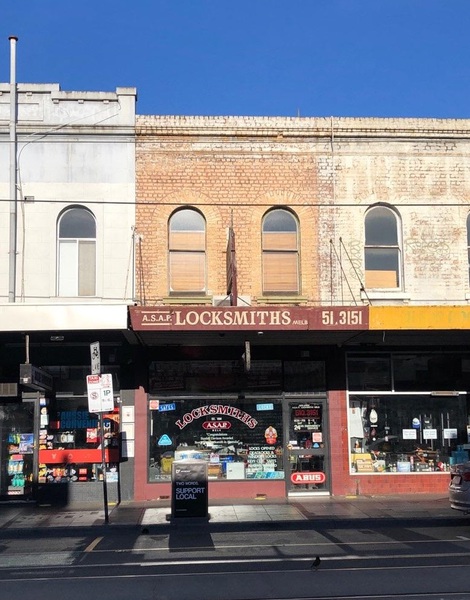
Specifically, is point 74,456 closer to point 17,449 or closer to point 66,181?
point 17,449

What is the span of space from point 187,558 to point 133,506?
5.68 metres

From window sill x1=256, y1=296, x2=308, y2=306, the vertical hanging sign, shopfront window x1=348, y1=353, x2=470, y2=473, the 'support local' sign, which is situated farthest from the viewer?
shopfront window x1=348, y1=353, x2=470, y2=473

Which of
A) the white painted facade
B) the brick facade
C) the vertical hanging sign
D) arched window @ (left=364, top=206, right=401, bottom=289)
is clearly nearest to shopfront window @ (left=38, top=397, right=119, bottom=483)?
the white painted facade

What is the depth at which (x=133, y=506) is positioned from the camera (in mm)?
16172

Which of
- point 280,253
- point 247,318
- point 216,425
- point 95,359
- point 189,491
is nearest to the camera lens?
point 95,359

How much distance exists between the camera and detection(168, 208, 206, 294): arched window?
17.3 meters

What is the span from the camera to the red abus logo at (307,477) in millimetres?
17250

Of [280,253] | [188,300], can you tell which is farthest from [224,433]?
[280,253]

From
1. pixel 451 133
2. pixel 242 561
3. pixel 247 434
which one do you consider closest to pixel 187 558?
pixel 242 561

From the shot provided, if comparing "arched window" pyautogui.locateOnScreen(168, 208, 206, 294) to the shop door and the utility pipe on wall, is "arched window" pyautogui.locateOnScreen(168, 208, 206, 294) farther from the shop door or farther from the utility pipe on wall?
the shop door

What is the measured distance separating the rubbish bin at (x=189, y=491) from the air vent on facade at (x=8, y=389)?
15.6ft

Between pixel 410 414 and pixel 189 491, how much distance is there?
611 centimetres

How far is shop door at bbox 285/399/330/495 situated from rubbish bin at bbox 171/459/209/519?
3.48 metres

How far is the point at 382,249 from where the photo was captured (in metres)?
17.8
